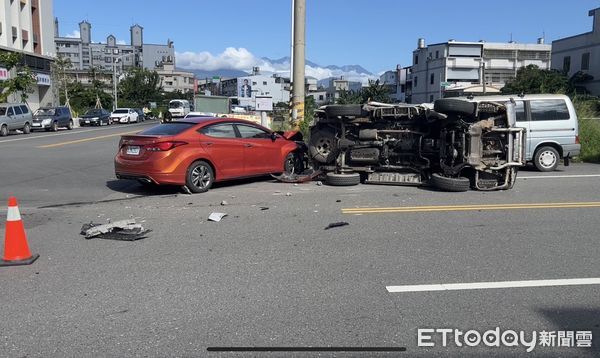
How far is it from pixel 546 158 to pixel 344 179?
234 inches

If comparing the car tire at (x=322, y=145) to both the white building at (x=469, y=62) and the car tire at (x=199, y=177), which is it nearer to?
the car tire at (x=199, y=177)

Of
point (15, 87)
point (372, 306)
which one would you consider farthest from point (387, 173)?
point (15, 87)

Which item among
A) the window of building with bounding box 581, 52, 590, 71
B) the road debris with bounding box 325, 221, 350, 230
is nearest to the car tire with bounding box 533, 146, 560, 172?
the road debris with bounding box 325, 221, 350, 230

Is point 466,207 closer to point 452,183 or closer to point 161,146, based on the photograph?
point 452,183

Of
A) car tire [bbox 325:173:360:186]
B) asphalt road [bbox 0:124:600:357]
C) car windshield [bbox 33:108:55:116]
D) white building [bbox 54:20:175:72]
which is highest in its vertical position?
white building [bbox 54:20:175:72]

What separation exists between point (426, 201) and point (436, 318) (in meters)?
5.30

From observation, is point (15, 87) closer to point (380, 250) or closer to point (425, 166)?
point (425, 166)

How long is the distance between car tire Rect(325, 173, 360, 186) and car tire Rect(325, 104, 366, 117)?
50.5 inches

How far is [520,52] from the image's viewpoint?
102000 mm

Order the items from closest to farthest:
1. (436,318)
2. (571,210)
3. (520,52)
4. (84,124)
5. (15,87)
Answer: (436,318) < (571,210) < (15,87) < (84,124) < (520,52)

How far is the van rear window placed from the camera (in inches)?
533

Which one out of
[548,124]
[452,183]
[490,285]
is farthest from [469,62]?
[490,285]

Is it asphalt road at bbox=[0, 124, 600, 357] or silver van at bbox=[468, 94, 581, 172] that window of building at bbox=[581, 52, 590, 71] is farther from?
asphalt road at bbox=[0, 124, 600, 357]

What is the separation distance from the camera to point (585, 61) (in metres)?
68.9
